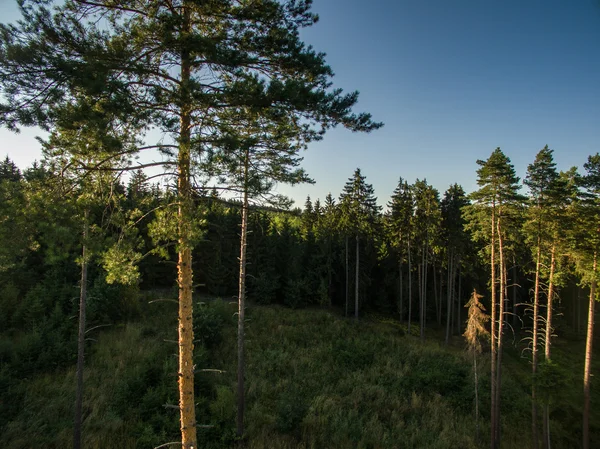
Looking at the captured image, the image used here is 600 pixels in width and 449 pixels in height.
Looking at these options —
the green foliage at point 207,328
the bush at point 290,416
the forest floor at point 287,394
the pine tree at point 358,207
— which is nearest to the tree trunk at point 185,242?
the forest floor at point 287,394

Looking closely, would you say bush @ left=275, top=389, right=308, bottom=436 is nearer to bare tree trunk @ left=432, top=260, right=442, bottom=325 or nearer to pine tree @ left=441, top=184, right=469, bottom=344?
pine tree @ left=441, top=184, right=469, bottom=344

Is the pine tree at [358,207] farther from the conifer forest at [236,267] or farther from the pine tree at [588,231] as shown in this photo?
the pine tree at [588,231]

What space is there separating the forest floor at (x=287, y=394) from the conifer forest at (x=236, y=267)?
0.12 meters

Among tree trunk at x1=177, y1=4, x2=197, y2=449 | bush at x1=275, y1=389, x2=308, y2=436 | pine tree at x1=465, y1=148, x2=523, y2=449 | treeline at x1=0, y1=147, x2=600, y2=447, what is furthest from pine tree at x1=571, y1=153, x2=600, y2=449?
tree trunk at x1=177, y1=4, x2=197, y2=449

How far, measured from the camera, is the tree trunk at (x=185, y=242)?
5414 mm

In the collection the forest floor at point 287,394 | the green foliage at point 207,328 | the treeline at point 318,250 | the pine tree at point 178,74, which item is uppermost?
the pine tree at point 178,74

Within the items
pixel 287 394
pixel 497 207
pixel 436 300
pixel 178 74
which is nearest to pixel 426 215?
pixel 497 207

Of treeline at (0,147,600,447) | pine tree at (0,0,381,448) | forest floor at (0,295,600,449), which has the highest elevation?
pine tree at (0,0,381,448)

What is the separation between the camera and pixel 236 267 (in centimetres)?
3484

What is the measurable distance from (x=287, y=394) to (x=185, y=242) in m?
12.9

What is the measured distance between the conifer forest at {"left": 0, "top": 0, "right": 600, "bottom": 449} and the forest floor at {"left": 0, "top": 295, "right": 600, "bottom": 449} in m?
0.12

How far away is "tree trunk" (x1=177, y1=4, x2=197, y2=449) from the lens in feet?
17.8

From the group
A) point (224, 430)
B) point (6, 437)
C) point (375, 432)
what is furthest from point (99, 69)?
point (375, 432)

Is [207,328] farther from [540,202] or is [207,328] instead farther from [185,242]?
[540,202]
